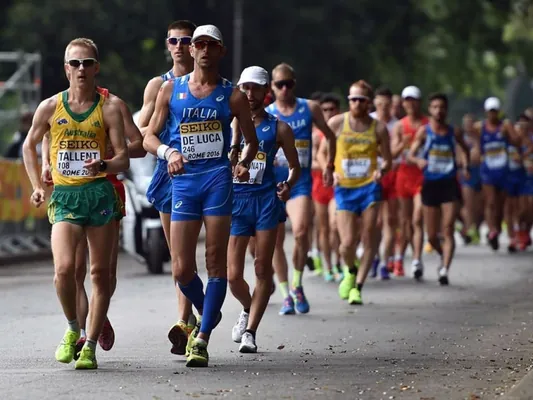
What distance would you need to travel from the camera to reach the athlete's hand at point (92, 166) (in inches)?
408

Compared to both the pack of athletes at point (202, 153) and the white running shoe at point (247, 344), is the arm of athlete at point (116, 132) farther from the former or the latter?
the white running shoe at point (247, 344)

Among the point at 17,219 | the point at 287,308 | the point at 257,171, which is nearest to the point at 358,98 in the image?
the point at 287,308

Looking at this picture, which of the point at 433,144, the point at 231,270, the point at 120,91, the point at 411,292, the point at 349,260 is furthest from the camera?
the point at 120,91

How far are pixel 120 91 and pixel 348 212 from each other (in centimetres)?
2753

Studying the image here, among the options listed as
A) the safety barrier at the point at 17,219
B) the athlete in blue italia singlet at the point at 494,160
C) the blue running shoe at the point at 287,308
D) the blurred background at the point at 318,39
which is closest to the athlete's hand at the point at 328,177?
the blue running shoe at the point at 287,308

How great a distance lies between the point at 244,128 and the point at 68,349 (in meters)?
1.81

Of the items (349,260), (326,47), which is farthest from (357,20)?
(349,260)

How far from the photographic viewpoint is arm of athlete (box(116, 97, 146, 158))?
10617 millimetres

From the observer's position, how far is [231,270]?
12062 mm

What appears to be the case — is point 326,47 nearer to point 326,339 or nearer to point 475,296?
point 475,296

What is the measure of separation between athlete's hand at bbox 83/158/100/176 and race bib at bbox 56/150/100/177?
2.4 inches

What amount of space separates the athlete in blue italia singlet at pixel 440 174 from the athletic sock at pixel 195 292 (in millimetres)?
7914

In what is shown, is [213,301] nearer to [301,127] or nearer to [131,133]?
[131,133]

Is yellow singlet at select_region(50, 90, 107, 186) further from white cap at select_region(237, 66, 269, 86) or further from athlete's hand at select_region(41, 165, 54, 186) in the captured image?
white cap at select_region(237, 66, 269, 86)
